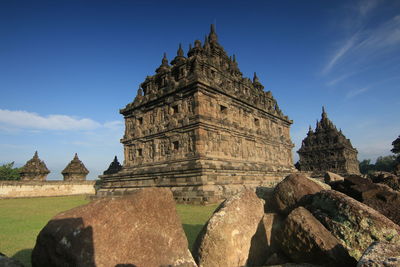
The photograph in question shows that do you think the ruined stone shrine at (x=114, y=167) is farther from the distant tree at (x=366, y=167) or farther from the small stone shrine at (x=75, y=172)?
the distant tree at (x=366, y=167)

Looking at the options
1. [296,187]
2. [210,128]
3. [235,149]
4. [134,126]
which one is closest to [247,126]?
[235,149]

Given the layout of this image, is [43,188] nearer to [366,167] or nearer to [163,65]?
[163,65]

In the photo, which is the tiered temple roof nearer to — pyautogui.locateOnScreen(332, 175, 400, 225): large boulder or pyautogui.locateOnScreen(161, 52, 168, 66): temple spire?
pyautogui.locateOnScreen(161, 52, 168, 66): temple spire

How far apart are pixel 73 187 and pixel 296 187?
2817cm

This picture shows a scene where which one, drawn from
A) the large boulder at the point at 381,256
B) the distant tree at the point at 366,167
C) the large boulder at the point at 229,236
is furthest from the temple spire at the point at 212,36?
the distant tree at the point at 366,167

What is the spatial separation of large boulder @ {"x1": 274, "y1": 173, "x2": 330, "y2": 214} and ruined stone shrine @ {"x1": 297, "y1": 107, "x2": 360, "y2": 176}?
42704 mm

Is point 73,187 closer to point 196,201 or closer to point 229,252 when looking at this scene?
point 196,201

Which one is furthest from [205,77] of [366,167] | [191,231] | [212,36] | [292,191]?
[366,167]

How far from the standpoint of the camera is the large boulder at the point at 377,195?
4.19 meters

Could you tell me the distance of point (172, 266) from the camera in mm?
3287

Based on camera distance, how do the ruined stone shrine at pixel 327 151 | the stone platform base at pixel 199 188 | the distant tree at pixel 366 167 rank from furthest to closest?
1. the distant tree at pixel 366 167
2. the ruined stone shrine at pixel 327 151
3. the stone platform base at pixel 199 188

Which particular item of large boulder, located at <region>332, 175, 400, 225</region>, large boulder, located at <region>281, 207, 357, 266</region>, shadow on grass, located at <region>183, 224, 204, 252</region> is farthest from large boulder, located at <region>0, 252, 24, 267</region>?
large boulder, located at <region>332, 175, 400, 225</region>

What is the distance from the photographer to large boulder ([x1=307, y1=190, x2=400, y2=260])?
3.27 metres

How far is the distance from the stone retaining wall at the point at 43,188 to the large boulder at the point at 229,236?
25.1 meters
